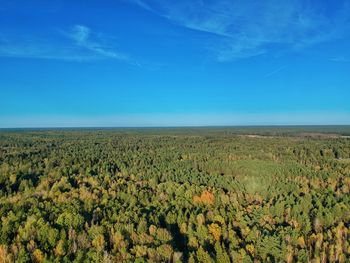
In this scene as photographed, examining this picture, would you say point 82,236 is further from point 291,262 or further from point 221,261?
point 291,262

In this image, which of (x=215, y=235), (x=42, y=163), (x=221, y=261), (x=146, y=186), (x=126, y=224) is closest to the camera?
(x=221, y=261)

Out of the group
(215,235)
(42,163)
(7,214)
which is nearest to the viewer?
(215,235)

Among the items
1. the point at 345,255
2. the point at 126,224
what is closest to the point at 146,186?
the point at 126,224

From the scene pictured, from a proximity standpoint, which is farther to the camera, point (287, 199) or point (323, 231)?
point (287, 199)

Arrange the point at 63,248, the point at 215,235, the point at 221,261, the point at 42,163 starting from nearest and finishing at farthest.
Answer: the point at 221,261 < the point at 63,248 < the point at 215,235 < the point at 42,163

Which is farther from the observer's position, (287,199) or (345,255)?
(287,199)

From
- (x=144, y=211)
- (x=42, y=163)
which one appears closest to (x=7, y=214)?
(x=144, y=211)

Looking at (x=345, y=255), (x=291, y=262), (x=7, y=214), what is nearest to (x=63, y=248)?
(x=7, y=214)

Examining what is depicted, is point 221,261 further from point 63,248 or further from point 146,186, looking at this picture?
point 146,186

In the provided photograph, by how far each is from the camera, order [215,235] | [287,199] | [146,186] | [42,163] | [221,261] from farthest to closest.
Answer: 1. [42,163]
2. [146,186]
3. [287,199]
4. [215,235]
5. [221,261]
